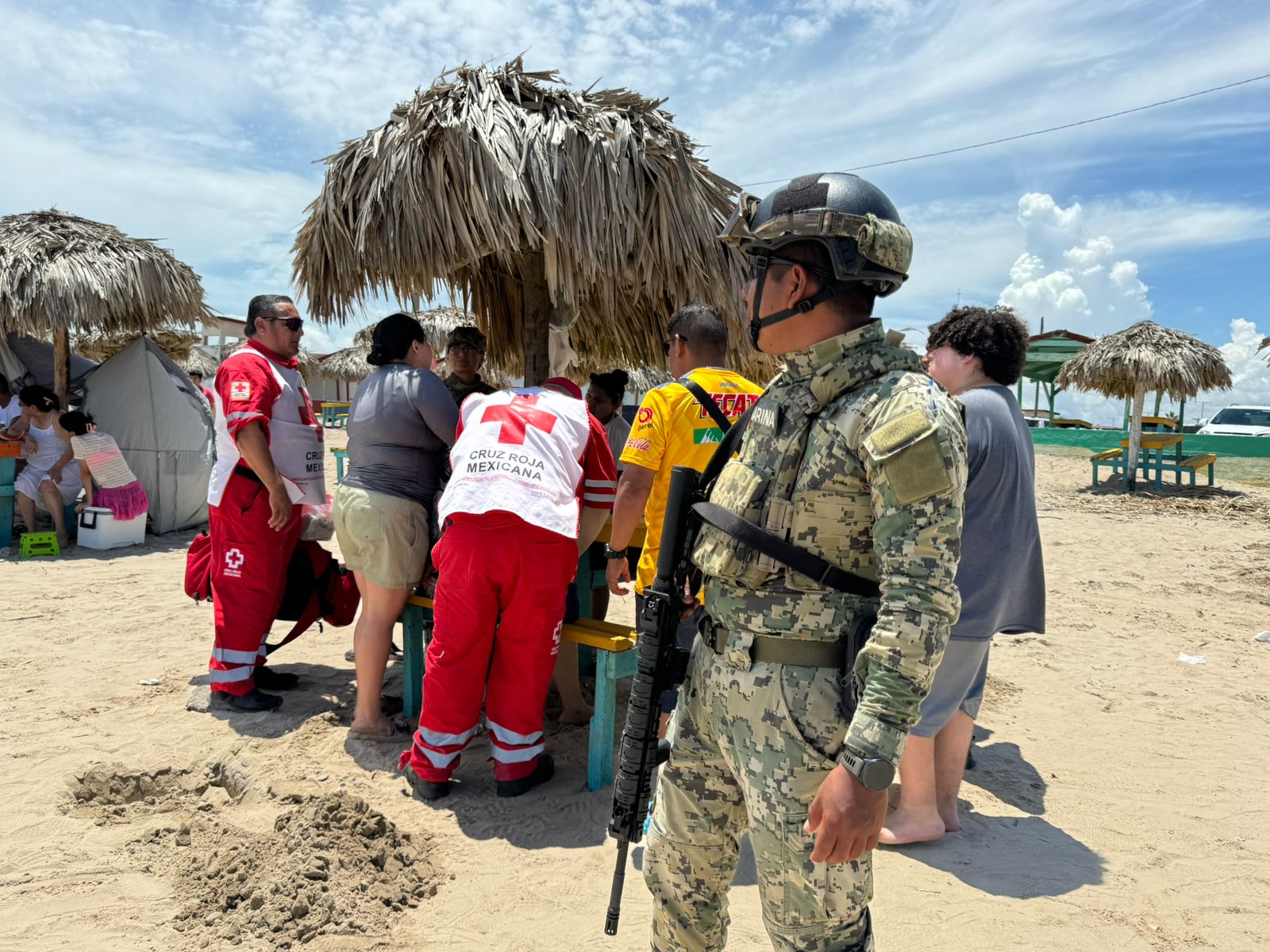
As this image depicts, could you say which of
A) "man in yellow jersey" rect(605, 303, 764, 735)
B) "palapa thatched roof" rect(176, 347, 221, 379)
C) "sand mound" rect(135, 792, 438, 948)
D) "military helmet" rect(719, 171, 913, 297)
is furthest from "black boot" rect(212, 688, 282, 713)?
"palapa thatched roof" rect(176, 347, 221, 379)

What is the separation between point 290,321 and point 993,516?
339 cm

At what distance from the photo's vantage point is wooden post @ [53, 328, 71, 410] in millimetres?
8672

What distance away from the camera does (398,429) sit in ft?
11.6

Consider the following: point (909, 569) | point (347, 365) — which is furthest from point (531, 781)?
point (347, 365)

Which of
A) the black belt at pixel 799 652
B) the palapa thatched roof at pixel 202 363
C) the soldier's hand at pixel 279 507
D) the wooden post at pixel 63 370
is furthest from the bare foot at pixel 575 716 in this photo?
the palapa thatched roof at pixel 202 363

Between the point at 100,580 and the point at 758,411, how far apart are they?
22.4ft

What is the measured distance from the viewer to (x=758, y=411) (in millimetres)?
1744

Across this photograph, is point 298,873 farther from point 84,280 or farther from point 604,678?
point 84,280

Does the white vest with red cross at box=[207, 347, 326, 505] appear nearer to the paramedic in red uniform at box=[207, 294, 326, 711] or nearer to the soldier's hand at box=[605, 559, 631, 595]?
the paramedic in red uniform at box=[207, 294, 326, 711]

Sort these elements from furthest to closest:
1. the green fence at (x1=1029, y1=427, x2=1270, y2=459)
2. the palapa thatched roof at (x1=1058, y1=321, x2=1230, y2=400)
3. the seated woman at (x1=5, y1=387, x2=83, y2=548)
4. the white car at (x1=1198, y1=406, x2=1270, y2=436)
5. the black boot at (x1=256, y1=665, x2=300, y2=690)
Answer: the white car at (x1=1198, y1=406, x2=1270, y2=436) → the green fence at (x1=1029, y1=427, x2=1270, y2=459) → the palapa thatched roof at (x1=1058, y1=321, x2=1230, y2=400) → the seated woman at (x1=5, y1=387, x2=83, y2=548) → the black boot at (x1=256, y1=665, x2=300, y2=690)

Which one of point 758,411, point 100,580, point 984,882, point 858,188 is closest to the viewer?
point 858,188

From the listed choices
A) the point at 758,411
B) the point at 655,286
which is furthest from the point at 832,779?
the point at 655,286

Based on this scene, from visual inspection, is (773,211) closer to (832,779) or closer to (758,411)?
(758,411)

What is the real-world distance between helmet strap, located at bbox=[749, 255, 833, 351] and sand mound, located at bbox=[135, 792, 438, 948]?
6.90 feet
